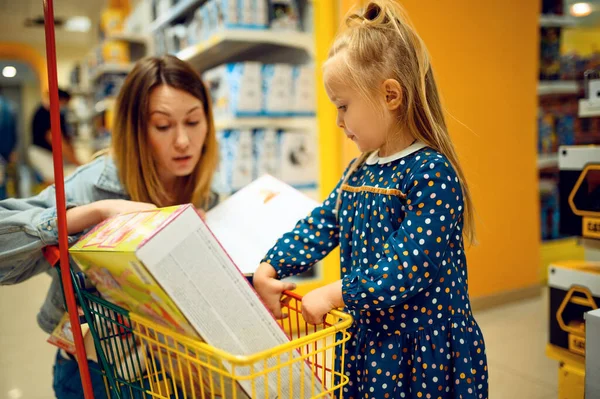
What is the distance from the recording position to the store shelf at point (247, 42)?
2.44 m

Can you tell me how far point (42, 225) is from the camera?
997 mm

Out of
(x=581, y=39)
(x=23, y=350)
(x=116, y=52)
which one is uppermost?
(x=116, y=52)

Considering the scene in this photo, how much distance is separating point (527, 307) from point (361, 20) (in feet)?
7.35

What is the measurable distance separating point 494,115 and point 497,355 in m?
1.22

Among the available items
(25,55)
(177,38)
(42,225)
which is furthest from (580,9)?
(25,55)

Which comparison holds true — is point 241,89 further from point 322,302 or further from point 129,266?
point 129,266

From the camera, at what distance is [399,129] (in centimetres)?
97

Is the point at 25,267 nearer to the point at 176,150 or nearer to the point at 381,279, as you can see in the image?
the point at 176,150

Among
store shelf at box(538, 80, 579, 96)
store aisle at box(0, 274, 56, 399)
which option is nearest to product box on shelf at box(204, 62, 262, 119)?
store aisle at box(0, 274, 56, 399)

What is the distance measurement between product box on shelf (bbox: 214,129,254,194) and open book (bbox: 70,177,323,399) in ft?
5.35

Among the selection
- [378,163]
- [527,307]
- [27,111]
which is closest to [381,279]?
[378,163]

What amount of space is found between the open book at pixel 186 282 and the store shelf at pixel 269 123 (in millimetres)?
1660

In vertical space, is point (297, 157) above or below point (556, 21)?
below

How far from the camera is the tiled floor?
176 centimetres
